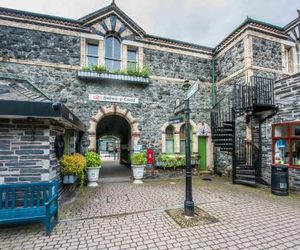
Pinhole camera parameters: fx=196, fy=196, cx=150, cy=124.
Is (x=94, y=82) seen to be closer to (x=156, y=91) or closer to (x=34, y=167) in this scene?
(x=156, y=91)

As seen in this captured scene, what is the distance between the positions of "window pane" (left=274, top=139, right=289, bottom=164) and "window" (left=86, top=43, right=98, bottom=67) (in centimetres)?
861

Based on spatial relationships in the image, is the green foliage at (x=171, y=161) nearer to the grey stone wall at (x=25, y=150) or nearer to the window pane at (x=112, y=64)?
the window pane at (x=112, y=64)

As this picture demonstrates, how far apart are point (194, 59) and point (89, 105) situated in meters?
6.10

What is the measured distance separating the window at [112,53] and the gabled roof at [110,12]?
0.98 meters

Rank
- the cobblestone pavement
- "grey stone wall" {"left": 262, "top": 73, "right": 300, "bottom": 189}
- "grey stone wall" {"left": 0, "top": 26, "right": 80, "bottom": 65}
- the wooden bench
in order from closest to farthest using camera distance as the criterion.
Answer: the cobblestone pavement, the wooden bench, "grey stone wall" {"left": 262, "top": 73, "right": 300, "bottom": 189}, "grey stone wall" {"left": 0, "top": 26, "right": 80, "bottom": 65}

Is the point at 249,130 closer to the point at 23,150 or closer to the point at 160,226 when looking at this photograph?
the point at 160,226

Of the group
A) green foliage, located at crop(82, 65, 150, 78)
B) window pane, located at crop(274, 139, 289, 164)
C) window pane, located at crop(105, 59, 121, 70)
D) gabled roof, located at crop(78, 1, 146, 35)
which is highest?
gabled roof, located at crop(78, 1, 146, 35)

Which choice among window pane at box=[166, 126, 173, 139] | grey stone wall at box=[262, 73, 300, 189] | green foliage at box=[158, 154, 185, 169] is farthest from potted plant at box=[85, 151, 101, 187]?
grey stone wall at box=[262, 73, 300, 189]

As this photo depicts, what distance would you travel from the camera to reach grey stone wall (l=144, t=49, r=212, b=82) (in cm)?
992

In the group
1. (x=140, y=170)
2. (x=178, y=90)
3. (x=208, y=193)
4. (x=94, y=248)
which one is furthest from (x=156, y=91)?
(x=94, y=248)

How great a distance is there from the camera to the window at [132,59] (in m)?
9.80

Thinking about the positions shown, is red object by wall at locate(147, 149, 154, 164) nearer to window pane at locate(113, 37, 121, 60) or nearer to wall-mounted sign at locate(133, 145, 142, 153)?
wall-mounted sign at locate(133, 145, 142, 153)

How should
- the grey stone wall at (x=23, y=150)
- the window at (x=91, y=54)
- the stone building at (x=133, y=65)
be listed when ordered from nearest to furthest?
the grey stone wall at (x=23, y=150)
the stone building at (x=133, y=65)
the window at (x=91, y=54)

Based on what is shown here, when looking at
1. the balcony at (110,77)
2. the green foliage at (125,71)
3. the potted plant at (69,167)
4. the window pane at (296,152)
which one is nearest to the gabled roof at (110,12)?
the green foliage at (125,71)
